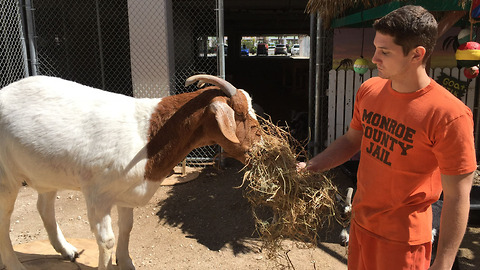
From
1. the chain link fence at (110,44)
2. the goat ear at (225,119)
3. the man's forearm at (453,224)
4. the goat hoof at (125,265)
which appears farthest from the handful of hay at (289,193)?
the chain link fence at (110,44)

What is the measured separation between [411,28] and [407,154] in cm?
59

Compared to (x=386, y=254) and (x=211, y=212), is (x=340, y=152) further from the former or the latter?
(x=211, y=212)

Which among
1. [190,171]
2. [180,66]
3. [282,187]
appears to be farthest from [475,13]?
[180,66]

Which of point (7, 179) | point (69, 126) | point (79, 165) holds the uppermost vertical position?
point (69, 126)

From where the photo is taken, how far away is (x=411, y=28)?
1717 mm

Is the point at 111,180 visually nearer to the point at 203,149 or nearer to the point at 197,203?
the point at 197,203

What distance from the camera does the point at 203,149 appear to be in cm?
766

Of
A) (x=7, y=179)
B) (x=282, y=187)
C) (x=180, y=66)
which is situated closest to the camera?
(x=282, y=187)

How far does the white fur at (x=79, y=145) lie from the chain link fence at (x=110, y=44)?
3.86m

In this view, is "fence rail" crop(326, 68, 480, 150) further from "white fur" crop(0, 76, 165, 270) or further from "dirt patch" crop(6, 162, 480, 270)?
"white fur" crop(0, 76, 165, 270)

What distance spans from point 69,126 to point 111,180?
0.56 m

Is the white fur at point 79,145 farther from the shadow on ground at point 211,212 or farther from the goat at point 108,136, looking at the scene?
the shadow on ground at point 211,212

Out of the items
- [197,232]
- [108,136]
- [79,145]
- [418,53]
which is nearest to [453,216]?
[418,53]

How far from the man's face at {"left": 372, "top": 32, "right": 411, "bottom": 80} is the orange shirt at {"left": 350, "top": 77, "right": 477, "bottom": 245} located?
0.13 meters
